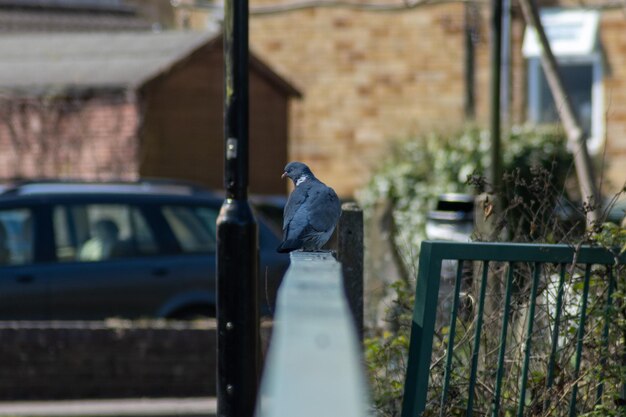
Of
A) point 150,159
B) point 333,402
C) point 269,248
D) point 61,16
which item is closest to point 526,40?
point 150,159

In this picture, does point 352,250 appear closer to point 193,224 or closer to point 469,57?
point 193,224

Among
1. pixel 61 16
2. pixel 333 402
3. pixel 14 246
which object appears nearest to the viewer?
pixel 333 402

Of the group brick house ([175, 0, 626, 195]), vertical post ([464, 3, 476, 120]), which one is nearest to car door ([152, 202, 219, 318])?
vertical post ([464, 3, 476, 120])

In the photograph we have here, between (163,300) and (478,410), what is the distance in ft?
19.1

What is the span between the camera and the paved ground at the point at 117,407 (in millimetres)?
9211

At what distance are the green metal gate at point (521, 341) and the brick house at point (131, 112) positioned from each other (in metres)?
14.8

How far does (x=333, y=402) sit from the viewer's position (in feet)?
7.63

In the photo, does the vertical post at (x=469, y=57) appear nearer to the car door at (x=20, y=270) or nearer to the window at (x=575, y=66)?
the window at (x=575, y=66)

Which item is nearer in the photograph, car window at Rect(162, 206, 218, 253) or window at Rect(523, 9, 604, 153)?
car window at Rect(162, 206, 218, 253)

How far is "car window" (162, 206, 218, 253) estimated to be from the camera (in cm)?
1059

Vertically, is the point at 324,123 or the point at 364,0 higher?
the point at 364,0

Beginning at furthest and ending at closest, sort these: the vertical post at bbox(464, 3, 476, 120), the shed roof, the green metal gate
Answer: the vertical post at bbox(464, 3, 476, 120) < the shed roof < the green metal gate

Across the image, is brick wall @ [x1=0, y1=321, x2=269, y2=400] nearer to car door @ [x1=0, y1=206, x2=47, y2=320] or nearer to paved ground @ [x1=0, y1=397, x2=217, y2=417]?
paved ground @ [x1=0, y1=397, x2=217, y2=417]

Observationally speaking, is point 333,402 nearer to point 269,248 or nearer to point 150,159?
point 269,248
